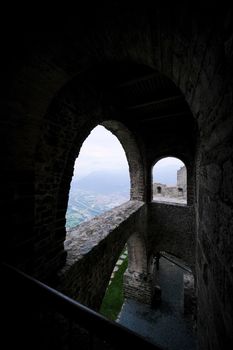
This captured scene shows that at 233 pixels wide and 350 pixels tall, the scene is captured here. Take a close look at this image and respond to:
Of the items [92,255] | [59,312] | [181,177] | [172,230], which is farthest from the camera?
[181,177]

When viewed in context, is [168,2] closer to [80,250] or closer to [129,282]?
[80,250]

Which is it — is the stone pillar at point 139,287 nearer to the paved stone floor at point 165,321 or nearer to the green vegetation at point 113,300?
the paved stone floor at point 165,321

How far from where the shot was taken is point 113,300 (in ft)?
26.9

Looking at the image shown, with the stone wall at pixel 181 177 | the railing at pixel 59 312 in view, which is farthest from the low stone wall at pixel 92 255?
the stone wall at pixel 181 177

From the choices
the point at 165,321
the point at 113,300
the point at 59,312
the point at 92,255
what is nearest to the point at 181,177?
the point at 113,300

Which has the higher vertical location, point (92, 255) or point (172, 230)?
point (92, 255)

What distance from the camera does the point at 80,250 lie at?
3.38 meters

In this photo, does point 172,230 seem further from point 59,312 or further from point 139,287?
point 59,312

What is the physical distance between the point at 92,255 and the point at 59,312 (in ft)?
7.60

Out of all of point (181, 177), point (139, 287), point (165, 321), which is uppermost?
point (181, 177)

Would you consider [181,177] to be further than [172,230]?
Yes

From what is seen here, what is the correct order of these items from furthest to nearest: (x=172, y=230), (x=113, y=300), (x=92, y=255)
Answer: (x=113, y=300) → (x=172, y=230) → (x=92, y=255)

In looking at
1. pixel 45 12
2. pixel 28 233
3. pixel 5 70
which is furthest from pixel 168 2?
pixel 28 233

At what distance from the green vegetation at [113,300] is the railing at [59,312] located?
18.3 feet
